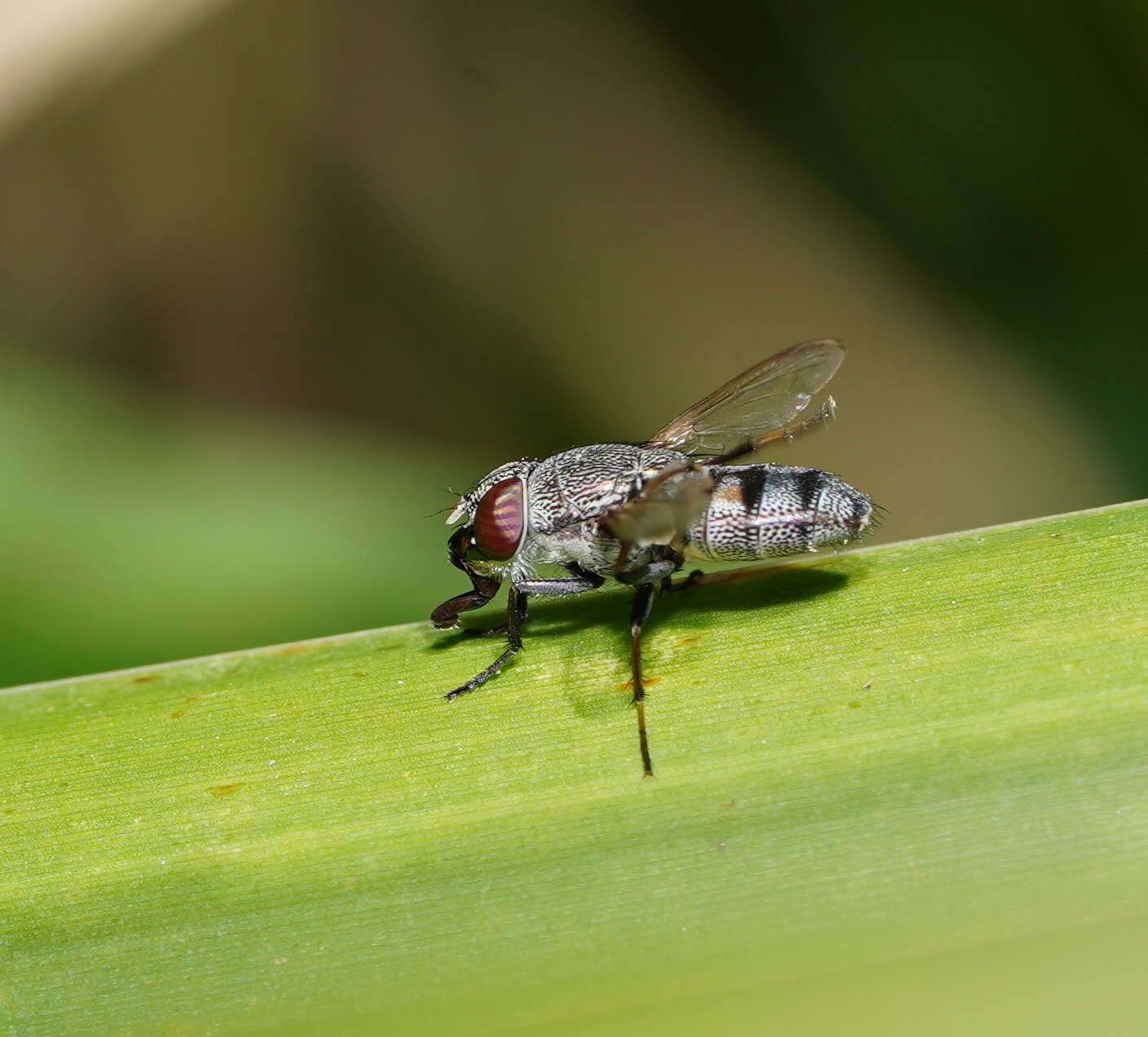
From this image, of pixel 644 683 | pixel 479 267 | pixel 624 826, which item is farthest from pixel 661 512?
pixel 479 267

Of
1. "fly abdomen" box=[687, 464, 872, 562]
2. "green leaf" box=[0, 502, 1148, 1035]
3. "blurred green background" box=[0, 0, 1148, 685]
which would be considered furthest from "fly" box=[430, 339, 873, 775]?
"blurred green background" box=[0, 0, 1148, 685]

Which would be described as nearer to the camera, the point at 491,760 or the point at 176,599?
the point at 491,760

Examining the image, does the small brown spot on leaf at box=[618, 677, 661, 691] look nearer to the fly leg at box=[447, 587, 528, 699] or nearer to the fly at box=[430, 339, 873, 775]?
the fly at box=[430, 339, 873, 775]

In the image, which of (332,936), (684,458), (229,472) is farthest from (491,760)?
(229,472)

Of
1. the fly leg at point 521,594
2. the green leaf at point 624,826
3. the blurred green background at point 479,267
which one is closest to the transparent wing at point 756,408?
the fly leg at point 521,594

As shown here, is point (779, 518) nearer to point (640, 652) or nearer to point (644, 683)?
point (640, 652)

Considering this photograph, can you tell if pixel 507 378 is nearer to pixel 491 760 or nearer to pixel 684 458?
pixel 684 458

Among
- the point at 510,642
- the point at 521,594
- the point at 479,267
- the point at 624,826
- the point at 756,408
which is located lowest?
the point at 624,826
